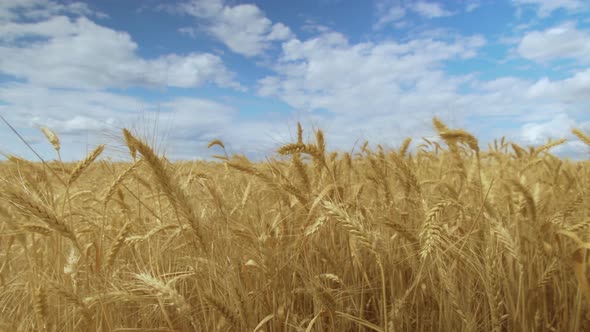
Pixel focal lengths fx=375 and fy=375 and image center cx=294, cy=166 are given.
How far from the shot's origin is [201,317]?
182cm

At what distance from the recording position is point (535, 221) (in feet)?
5.82

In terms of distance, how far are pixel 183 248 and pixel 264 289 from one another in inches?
37.7

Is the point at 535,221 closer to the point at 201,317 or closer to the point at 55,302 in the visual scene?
the point at 201,317

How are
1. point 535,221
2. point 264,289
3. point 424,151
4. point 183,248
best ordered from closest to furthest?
point 264,289 < point 535,221 < point 183,248 < point 424,151

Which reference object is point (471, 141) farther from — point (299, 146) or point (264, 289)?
point (264, 289)

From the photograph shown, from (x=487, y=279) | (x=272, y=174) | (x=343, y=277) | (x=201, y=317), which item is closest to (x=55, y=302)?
(x=201, y=317)

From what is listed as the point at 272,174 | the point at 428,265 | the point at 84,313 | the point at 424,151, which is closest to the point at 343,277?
the point at 428,265

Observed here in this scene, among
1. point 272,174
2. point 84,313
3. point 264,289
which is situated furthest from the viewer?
point 272,174

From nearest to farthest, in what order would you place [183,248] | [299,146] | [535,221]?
[535,221], [299,146], [183,248]

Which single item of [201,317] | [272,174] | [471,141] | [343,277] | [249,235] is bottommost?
[201,317]

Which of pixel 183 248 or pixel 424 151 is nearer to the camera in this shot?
pixel 183 248

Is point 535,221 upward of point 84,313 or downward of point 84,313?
upward

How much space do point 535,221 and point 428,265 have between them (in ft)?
1.84

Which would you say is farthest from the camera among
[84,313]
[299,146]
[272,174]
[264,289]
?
[272,174]
